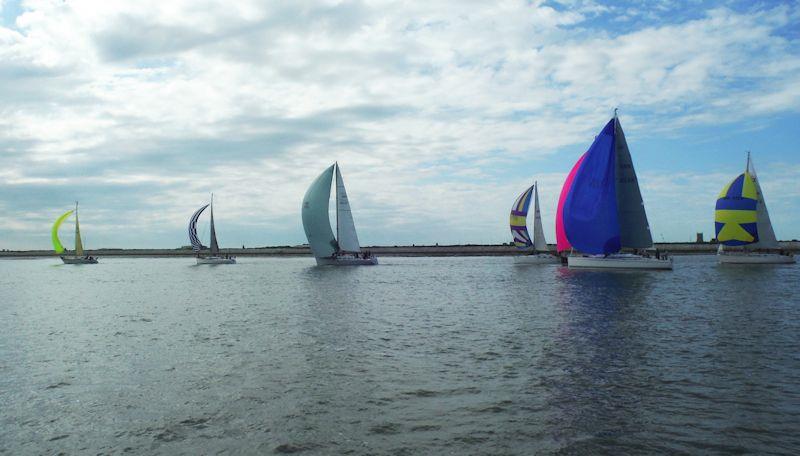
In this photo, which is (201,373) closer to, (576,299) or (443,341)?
(443,341)

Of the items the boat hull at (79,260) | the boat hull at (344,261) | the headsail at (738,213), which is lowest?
the boat hull at (344,261)

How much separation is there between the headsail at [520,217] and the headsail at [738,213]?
75.6 feet

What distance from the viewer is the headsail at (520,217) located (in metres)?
77.7

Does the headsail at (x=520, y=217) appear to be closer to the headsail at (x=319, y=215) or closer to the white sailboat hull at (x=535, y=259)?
the white sailboat hull at (x=535, y=259)

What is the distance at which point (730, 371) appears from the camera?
14188 mm

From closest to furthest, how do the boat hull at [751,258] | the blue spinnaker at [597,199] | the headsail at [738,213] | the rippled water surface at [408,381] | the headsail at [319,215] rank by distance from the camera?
1. the rippled water surface at [408,381]
2. the blue spinnaker at [597,199]
3. the headsail at [738,213]
4. the boat hull at [751,258]
5. the headsail at [319,215]

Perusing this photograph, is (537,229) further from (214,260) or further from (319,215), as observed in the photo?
(214,260)

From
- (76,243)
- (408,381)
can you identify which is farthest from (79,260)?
(408,381)

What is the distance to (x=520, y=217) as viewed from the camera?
256 feet

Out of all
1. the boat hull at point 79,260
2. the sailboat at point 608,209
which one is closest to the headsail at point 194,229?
the boat hull at point 79,260

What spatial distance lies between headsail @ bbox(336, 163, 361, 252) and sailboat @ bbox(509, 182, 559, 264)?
73.4ft

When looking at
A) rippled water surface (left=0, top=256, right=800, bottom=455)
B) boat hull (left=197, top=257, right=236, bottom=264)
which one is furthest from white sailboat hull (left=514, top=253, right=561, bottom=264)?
rippled water surface (left=0, top=256, right=800, bottom=455)

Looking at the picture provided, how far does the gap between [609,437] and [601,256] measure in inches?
1866

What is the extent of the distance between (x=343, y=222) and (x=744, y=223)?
4770cm
